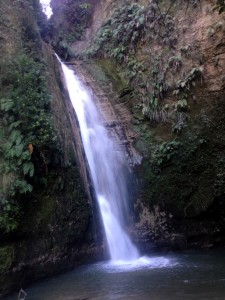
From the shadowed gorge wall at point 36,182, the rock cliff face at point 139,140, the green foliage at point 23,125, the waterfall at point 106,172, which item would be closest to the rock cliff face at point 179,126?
the rock cliff face at point 139,140

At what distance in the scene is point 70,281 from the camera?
23.6 ft

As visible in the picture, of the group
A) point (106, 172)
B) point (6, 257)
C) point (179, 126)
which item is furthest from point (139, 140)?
point (6, 257)

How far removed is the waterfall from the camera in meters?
9.20

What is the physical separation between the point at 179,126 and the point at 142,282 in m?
5.21

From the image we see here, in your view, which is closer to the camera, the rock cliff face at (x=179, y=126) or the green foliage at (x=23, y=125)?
the green foliage at (x=23, y=125)

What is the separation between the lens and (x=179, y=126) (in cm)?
1075

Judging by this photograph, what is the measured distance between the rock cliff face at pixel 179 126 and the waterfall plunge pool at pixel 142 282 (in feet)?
5.47

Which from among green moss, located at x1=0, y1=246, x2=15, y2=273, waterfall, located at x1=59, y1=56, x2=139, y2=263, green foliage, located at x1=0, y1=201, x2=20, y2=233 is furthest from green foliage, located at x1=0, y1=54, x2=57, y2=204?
waterfall, located at x1=59, y1=56, x2=139, y2=263

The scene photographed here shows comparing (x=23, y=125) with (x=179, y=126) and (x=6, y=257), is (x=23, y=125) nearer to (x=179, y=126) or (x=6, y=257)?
(x=6, y=257)

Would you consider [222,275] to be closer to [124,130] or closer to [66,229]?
[66,229]

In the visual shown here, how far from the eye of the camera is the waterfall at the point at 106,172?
9195 mm

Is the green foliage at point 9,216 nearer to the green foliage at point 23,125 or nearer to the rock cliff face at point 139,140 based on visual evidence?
the rock cliff face at point 139,140

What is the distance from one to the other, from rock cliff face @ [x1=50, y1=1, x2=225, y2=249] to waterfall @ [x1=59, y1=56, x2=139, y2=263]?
581 mm

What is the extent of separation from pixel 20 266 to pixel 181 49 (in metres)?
7.61
